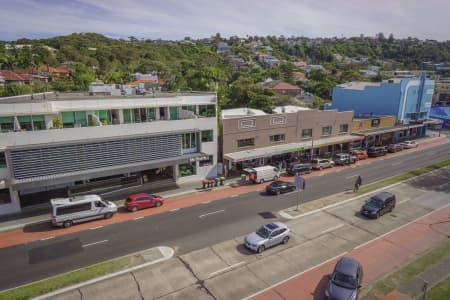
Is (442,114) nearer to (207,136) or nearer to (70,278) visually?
(207,136)

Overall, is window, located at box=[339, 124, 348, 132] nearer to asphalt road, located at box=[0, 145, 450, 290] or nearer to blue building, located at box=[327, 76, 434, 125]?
blue building, located at box=[327, 76, 434, 125]

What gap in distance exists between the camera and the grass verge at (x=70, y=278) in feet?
53.0

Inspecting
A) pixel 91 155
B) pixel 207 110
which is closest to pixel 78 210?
pixel 91 155

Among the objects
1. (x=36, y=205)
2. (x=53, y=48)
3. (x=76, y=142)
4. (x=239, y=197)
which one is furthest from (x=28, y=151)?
(x=53, y=48)

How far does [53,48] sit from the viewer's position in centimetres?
15488

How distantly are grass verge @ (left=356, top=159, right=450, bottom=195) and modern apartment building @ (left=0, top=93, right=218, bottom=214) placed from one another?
59.0 feet

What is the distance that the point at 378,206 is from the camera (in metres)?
26.5

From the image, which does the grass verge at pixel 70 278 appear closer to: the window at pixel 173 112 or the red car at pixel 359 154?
the window at pixel 173 112

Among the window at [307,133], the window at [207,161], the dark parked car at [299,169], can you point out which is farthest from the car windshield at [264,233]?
the window at [307,133]

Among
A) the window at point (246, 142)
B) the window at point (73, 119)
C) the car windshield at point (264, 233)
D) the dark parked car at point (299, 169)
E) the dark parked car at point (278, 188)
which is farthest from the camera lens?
the dark parked car at point (299, 169)

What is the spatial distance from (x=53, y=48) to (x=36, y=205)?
15718cm

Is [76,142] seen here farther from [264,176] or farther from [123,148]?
[264,176]

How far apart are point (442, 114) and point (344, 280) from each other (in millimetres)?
79998

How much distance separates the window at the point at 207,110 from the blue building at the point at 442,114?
221 ft
